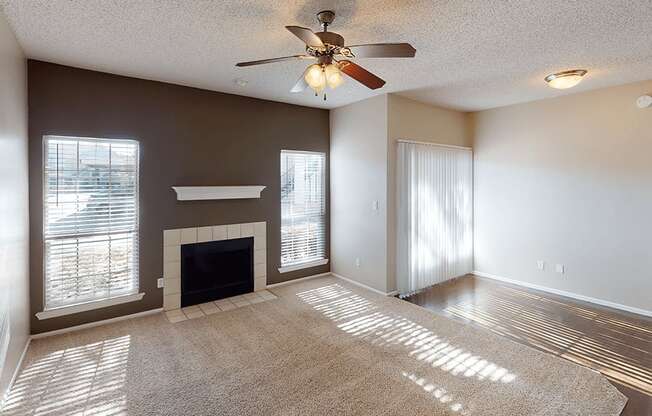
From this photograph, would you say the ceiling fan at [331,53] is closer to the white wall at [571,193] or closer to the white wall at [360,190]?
the white wall at [360,190]

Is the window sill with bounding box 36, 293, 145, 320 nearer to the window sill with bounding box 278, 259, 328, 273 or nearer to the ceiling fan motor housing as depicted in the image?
the window sill with bounding box 278, 259, 328, 273

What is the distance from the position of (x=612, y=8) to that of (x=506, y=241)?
11.7ft

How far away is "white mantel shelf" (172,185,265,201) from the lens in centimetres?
400

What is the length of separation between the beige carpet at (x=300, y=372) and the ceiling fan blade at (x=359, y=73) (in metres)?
2.29

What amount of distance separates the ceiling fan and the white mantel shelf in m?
2.20

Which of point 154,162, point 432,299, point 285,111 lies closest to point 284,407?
point 432,299

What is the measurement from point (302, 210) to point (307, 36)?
3362mm

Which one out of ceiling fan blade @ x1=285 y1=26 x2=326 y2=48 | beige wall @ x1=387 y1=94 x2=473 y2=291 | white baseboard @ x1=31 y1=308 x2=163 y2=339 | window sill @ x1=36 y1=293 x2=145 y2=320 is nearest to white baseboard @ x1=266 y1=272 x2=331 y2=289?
beige wall @ x1=387 y1=94 x2=473 y2=291

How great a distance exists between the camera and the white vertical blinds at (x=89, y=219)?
3.31 metres

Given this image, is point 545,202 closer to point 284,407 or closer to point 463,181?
point 463,181

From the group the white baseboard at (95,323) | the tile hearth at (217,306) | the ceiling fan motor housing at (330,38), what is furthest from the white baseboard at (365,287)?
the ceiling fan motor housing at (330,38)

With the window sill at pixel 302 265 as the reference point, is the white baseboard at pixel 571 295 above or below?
below

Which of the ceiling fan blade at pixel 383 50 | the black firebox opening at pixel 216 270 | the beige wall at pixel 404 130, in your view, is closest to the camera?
the ceiling fan blade at pixel 383 50

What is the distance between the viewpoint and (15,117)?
8.77 feet
